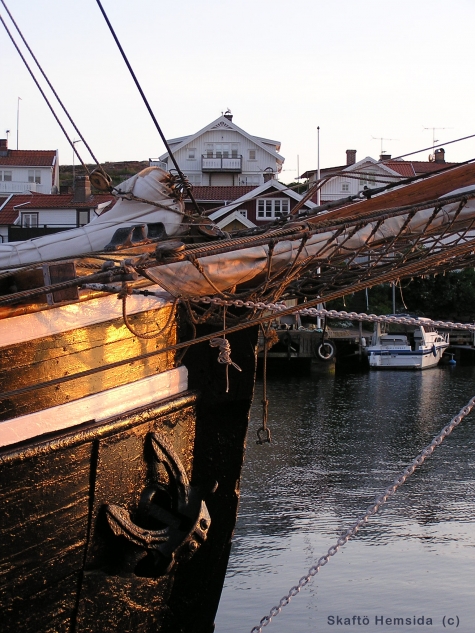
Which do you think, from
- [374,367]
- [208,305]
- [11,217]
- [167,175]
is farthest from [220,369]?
[11,217]

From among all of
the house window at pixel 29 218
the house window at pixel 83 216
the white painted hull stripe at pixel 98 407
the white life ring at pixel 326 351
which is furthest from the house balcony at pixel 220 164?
the white painted hull stripe at pixel 98 407

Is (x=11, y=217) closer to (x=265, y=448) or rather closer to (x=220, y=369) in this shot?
(x=265, y=448)

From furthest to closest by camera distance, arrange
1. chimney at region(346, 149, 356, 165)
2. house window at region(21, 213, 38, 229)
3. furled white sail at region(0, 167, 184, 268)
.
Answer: chimney at region(346, 149, 356, 165) < house window at region(21, 213, 38, 229) < furled white sail at region(0, 167, 184, 268)

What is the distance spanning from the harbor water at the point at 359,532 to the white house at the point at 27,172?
28610 millimetres

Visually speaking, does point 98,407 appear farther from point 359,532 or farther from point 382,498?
point 359,532

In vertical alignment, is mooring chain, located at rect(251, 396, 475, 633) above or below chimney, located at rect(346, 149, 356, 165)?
below

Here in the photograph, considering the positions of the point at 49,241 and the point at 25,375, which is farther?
the point at 49,241

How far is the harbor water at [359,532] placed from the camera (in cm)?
755

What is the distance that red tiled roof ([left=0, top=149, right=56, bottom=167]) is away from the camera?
1800 inches

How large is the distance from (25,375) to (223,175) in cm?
4266

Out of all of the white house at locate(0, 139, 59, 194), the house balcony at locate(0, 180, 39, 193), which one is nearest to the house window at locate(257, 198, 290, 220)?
the white house at locate(0, 139, 59, 194)

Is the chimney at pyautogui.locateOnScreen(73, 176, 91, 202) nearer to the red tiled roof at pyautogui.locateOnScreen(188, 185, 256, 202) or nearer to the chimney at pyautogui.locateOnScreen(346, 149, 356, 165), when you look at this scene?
the red tiled roof at pyautogui.locateOnScreen(188, 185, 256, 202)

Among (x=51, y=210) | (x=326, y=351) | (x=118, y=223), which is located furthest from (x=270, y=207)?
(x=118, y=223)

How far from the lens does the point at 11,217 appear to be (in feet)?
117
